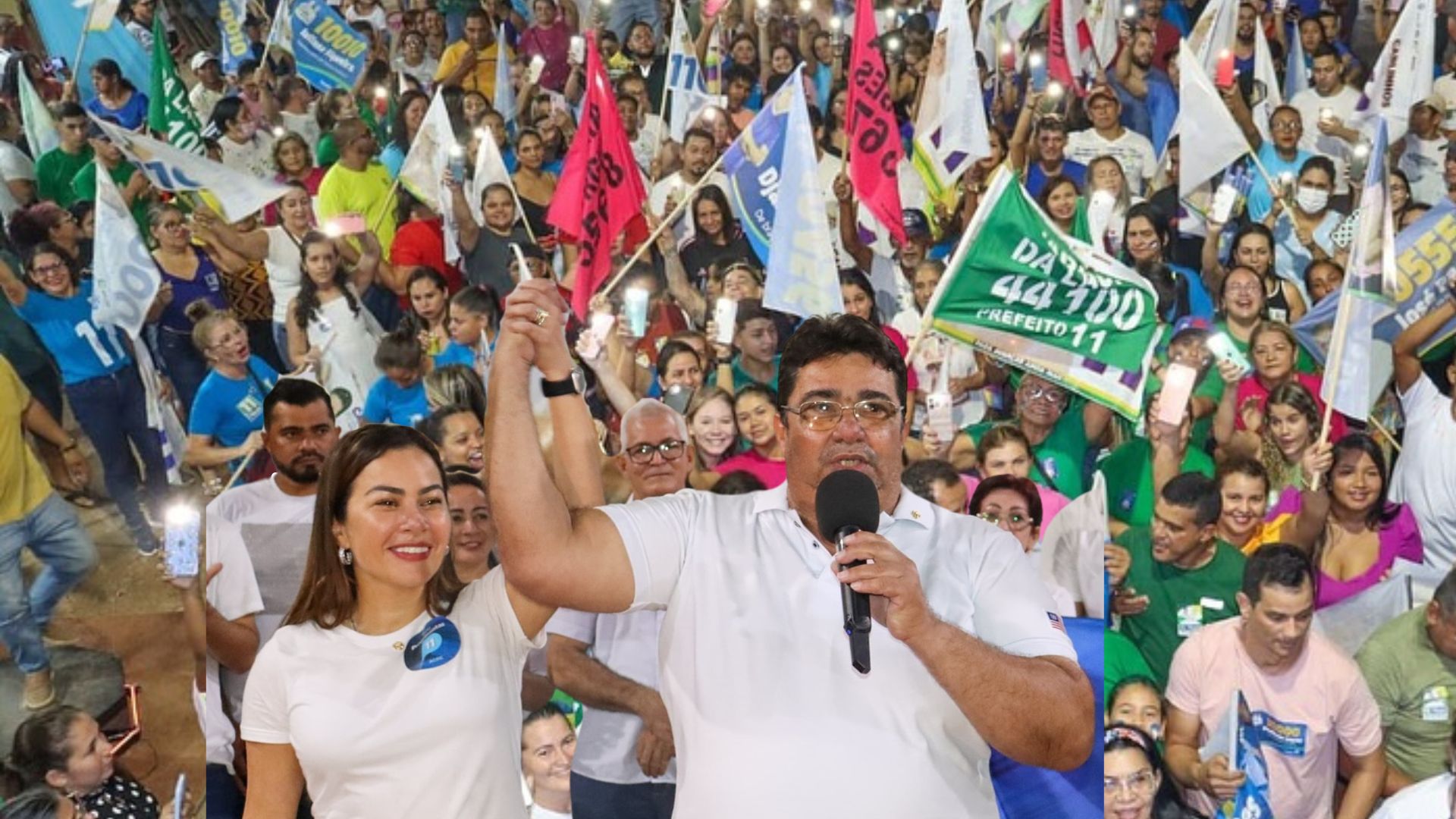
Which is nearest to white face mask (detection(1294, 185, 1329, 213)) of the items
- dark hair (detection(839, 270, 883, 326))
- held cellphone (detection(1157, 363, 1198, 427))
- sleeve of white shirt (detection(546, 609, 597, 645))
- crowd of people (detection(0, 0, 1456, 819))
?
crowd of people (detection(0, 0, 1456, 819))

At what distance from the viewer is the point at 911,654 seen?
5.48 ft

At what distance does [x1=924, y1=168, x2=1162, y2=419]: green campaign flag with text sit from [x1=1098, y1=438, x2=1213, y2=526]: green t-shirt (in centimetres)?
59

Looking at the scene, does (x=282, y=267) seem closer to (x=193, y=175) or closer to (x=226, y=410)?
(x=193, y=175)

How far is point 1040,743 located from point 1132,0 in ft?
27.0

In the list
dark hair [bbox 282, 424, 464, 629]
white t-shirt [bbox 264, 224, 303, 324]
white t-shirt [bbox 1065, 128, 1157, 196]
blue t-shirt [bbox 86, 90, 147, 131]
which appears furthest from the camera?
white t-shirt [bbox 1065, 128, 1157, 196]

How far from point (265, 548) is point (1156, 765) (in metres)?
2.39

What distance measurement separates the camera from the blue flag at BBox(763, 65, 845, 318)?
15.8 ft

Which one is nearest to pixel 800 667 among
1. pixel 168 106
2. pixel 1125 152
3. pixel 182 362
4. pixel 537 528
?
pixel 537 528

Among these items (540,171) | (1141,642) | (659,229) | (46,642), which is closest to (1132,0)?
(540,171)

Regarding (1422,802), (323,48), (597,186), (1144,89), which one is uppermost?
(323,48)

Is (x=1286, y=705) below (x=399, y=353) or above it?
below

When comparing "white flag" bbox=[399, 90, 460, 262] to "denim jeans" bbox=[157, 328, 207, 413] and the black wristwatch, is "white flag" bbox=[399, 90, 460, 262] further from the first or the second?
the black wristwatch

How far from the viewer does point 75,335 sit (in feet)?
13.7

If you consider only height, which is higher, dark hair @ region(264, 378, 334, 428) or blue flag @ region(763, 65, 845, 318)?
blue flag @ region(763, 65, 845, 318)
